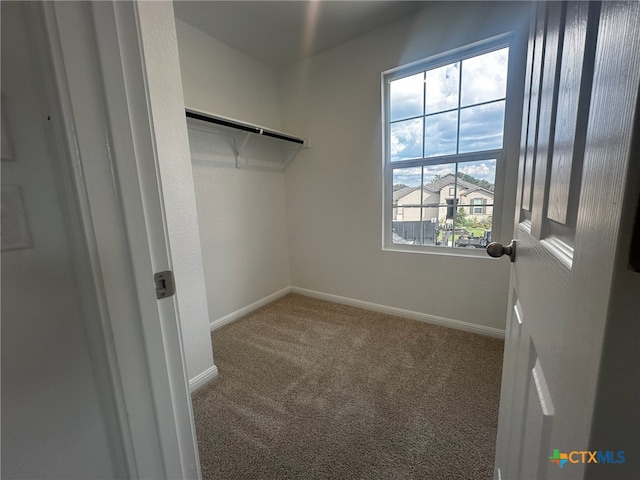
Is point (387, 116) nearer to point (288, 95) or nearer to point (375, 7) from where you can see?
point (375, 7)

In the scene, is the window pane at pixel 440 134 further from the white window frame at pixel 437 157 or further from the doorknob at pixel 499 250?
the doorknob at pixel 499 250

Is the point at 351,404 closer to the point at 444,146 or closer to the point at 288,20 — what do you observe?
the point at 444,146

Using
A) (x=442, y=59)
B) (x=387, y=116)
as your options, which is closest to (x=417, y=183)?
(x=387, y=116)

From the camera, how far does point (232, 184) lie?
257cm

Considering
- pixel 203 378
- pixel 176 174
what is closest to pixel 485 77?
pixel 176 174

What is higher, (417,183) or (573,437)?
(417,183)

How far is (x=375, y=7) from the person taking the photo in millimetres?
2014

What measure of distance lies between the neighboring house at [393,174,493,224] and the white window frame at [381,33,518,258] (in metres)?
0.06

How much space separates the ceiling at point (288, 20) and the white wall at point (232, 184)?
0.16 metres

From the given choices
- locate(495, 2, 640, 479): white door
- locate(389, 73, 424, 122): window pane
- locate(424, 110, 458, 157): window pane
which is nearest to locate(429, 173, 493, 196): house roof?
locate(424, 110, 458, 157): window pane

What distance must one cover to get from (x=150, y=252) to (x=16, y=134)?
283 millimetres

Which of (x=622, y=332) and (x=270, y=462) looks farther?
(x=270, y=462)

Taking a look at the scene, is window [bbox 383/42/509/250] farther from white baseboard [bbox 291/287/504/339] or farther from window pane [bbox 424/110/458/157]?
white baseboard [bbox 291/287/504/339]

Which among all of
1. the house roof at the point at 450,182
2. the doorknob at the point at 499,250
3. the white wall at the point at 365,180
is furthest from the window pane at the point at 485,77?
the doorknob at the point at 499,250
